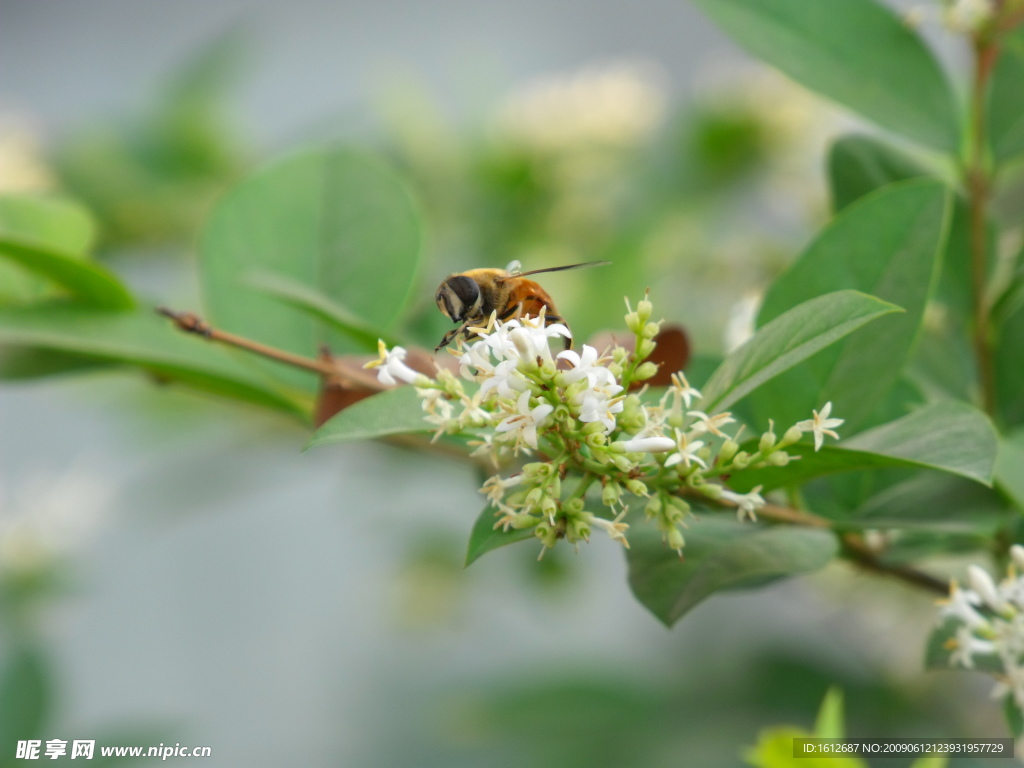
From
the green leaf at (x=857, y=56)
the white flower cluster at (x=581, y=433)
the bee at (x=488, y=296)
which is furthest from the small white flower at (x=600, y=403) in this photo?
the green leaf at (x=857, y=56)

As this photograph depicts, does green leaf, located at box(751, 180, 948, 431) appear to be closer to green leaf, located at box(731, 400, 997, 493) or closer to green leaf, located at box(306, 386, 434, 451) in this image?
green leaf, located at box(731, 400, 997, 493)

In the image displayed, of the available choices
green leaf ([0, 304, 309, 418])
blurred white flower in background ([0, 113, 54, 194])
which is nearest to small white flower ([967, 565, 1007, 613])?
green leaf ([0, 304, 309, 418])

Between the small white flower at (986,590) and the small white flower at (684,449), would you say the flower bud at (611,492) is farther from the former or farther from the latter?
the small white flower at (986,590)

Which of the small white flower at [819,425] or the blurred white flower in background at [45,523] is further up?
the blurred white flower in background at [45,523]

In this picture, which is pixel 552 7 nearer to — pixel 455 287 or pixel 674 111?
pixel 674 111

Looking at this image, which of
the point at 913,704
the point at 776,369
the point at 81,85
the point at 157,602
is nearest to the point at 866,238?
the point at 776,369

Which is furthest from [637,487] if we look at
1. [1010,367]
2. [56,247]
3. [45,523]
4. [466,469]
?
[45,523]
